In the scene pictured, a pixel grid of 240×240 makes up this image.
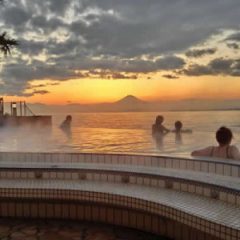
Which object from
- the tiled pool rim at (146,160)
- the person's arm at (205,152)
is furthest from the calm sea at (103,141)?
the tiled pool rim at (146,160)

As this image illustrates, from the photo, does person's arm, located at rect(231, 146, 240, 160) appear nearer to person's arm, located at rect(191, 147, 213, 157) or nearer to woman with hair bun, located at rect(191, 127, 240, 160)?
woman with hair bun, located at rect(191, 127, 240, 160)

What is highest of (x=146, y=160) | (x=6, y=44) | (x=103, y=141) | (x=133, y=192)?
(x=6, y=44)

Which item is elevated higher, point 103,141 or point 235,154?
point 235,154

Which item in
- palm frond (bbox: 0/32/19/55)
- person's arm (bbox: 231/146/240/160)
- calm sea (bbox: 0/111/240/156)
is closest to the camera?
palm frond (bbox: 0/32/19/55)

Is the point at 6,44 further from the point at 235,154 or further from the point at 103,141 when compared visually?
the point at 103,141

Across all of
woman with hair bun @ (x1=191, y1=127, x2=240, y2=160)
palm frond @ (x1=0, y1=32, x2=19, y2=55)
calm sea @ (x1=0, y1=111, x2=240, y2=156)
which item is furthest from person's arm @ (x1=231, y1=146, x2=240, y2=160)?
calm sea @ (x1=0, y1=111, x2=240, y2=156)

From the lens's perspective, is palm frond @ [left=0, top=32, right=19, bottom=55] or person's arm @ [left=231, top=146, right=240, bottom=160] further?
person's arm @ [left=231, top=146, right=240, bottom=160]

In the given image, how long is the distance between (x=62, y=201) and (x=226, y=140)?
3154 mm

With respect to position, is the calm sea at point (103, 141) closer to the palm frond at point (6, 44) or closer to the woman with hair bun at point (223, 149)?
the woman with hair bun at point (223, 149)

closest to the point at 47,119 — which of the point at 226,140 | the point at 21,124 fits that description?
the point at 21,124

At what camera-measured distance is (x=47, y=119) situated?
5316 centimetres

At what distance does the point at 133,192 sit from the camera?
509 centimetres

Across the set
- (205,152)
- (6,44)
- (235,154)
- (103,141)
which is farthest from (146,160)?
(103,141)

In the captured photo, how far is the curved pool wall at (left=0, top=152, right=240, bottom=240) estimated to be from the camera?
4.37 m
